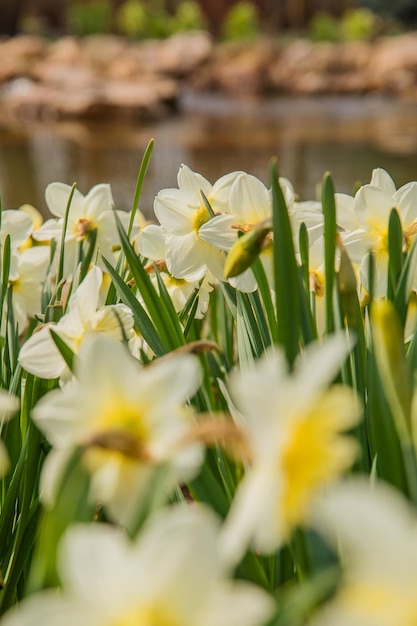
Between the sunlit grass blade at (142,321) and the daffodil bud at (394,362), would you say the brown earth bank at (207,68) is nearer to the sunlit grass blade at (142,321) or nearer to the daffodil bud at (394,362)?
the sunlit grass blade at (142,321)

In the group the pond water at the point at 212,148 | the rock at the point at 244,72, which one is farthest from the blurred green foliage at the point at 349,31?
the pond water at the point at 212,148

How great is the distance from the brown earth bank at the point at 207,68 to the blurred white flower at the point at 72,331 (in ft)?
29.9

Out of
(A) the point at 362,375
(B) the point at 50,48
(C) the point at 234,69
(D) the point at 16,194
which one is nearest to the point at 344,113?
(C) the point at 234,69

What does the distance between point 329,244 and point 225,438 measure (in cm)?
30

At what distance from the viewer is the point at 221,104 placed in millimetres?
10836

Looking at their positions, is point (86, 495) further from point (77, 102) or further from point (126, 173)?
point (77, 102)

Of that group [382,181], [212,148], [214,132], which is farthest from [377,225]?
[214,132]

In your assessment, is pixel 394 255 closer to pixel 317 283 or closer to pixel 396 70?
pixel 317 283

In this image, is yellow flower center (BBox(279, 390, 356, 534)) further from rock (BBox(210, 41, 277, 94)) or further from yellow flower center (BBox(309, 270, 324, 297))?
rock (BBox(210, 41, 277, 94))

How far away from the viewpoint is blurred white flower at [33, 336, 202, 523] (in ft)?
1.24

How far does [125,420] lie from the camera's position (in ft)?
1.29

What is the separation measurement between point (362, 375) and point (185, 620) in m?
0.39

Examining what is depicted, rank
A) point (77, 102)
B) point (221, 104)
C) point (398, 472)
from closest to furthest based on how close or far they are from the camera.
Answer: point (398, 472) → point (77, 102) → point (221, 104)

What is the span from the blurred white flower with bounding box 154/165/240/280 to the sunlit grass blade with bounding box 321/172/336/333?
0.48 feet
